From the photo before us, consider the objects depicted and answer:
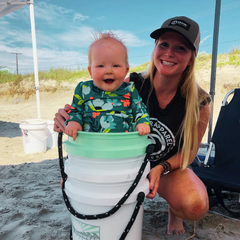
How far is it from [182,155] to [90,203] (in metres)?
0.89

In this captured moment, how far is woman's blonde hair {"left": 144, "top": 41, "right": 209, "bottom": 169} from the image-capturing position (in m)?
1.59

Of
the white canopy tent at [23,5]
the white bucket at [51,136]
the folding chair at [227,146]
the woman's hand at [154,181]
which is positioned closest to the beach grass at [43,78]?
the white canopy tent at [23,5]

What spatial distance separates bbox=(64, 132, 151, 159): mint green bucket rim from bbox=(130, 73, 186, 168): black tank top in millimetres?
648

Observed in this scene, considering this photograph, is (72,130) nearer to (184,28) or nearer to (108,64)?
(108,64)

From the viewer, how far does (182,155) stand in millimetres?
1672

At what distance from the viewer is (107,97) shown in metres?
1.39

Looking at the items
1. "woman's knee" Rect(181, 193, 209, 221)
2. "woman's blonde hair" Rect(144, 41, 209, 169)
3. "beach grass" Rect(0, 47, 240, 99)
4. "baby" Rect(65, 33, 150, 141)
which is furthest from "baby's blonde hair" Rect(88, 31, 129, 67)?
"beach grass" Rect(0, 47, 240, 99)

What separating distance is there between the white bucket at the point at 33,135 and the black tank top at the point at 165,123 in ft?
8.80

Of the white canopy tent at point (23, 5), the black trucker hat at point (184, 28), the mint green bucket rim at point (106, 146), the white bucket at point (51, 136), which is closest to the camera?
the mint green bucket rim at point (106, 146)

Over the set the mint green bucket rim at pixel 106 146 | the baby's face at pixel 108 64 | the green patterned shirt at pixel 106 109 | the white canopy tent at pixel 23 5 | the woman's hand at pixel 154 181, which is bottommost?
the woman's hand at pixel 154 181

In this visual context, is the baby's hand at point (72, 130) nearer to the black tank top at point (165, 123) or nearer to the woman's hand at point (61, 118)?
the woman's hand at point (61, 118)

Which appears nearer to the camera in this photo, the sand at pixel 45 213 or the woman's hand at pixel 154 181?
the woman's hand at pixel 154 181

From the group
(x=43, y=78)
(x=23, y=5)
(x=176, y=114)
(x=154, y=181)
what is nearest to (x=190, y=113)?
(x=176, y=114)

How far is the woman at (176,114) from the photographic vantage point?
151 centimetres
